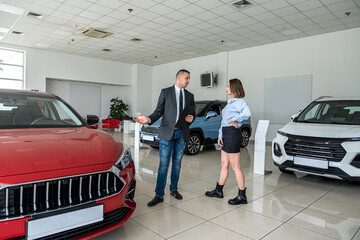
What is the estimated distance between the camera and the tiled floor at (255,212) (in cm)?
209

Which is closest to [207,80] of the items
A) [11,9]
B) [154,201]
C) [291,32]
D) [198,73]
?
[198,73]

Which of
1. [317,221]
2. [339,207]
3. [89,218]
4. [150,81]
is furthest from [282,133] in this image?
[150,81]

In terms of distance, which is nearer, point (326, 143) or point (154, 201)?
point (154, 201)

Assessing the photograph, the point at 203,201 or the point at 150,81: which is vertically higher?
the point at 150,81

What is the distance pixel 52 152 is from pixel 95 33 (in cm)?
677

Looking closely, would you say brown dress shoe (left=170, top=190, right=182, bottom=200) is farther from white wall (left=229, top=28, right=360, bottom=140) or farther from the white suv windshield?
white wall (left=229, top=28, right=360, bottom=140)

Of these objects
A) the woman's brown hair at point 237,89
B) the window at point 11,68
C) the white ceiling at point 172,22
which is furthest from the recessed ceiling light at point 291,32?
the window at point 11,68

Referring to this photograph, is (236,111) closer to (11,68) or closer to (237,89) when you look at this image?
(237,89)

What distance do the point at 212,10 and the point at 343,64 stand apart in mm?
3996

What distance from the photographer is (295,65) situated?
7.73 meters

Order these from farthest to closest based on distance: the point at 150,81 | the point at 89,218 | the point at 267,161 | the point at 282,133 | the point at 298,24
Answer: the point at 150,81 < the point at 298,24 < the point at 267,161 < the point at 282,133 < the point at 89,218

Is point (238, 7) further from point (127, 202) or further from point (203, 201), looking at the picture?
point (127, 202)

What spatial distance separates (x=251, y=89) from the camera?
8.83 metres

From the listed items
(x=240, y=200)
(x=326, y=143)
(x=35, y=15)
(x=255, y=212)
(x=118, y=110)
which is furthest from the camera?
(x=118, y=110)
